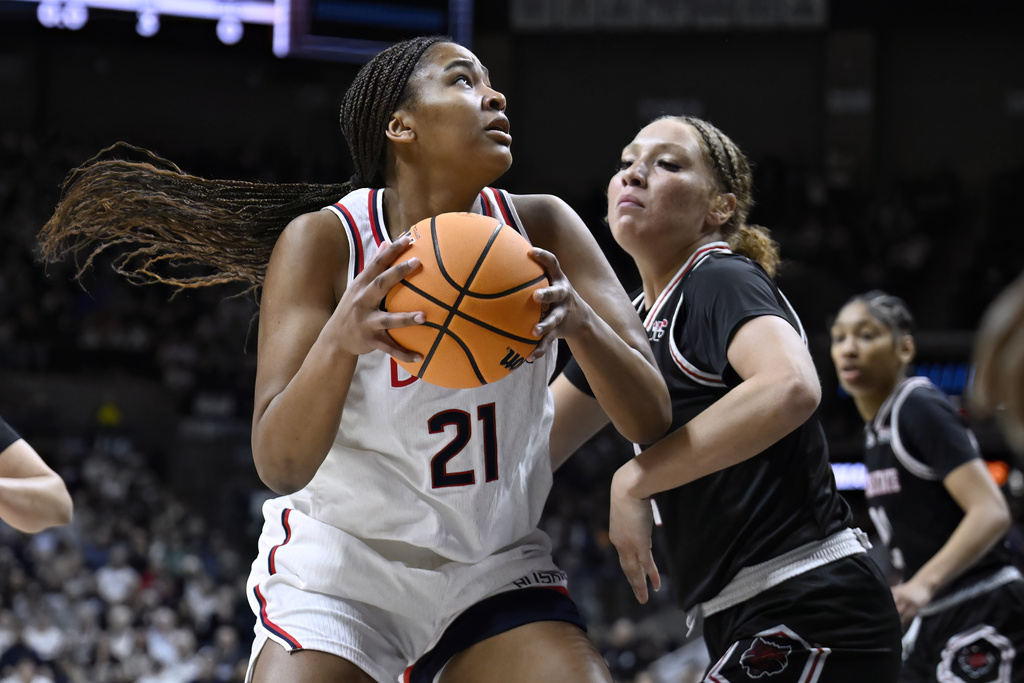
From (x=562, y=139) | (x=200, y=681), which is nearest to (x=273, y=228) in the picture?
(x=200, y=681)

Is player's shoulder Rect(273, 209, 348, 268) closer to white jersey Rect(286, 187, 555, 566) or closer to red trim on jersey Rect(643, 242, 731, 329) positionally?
white jersey Rect(286, 187, 555, 566)

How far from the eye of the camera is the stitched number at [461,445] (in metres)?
2.40

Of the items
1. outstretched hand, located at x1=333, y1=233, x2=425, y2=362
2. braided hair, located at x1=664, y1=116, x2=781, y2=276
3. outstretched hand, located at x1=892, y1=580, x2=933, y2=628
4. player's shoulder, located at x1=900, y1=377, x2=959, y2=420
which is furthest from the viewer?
player's shoulder, located at x1=900, y1=377, x2=959, y2=420

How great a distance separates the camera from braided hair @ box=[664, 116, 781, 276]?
2961 millimetres

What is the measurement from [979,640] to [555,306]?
9.43 feet

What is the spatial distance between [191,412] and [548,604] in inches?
473

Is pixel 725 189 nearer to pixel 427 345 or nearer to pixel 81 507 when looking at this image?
pixel 427 345

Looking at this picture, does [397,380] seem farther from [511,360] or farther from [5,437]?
[5,437]

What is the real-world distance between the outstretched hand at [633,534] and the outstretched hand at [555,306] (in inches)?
22.3

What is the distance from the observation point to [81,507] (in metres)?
12.4

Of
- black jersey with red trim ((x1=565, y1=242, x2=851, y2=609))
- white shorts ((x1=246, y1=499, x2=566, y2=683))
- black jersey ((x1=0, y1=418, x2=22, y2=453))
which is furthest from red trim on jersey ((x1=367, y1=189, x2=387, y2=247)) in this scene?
black jersey ((x1=0, y1=418, x2=22, y2=453))

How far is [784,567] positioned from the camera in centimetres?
255

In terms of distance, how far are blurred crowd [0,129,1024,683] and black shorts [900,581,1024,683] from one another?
5.64 meters

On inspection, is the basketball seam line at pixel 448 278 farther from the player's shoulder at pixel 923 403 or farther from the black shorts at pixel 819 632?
the player's shoulder at pixel 923 403
